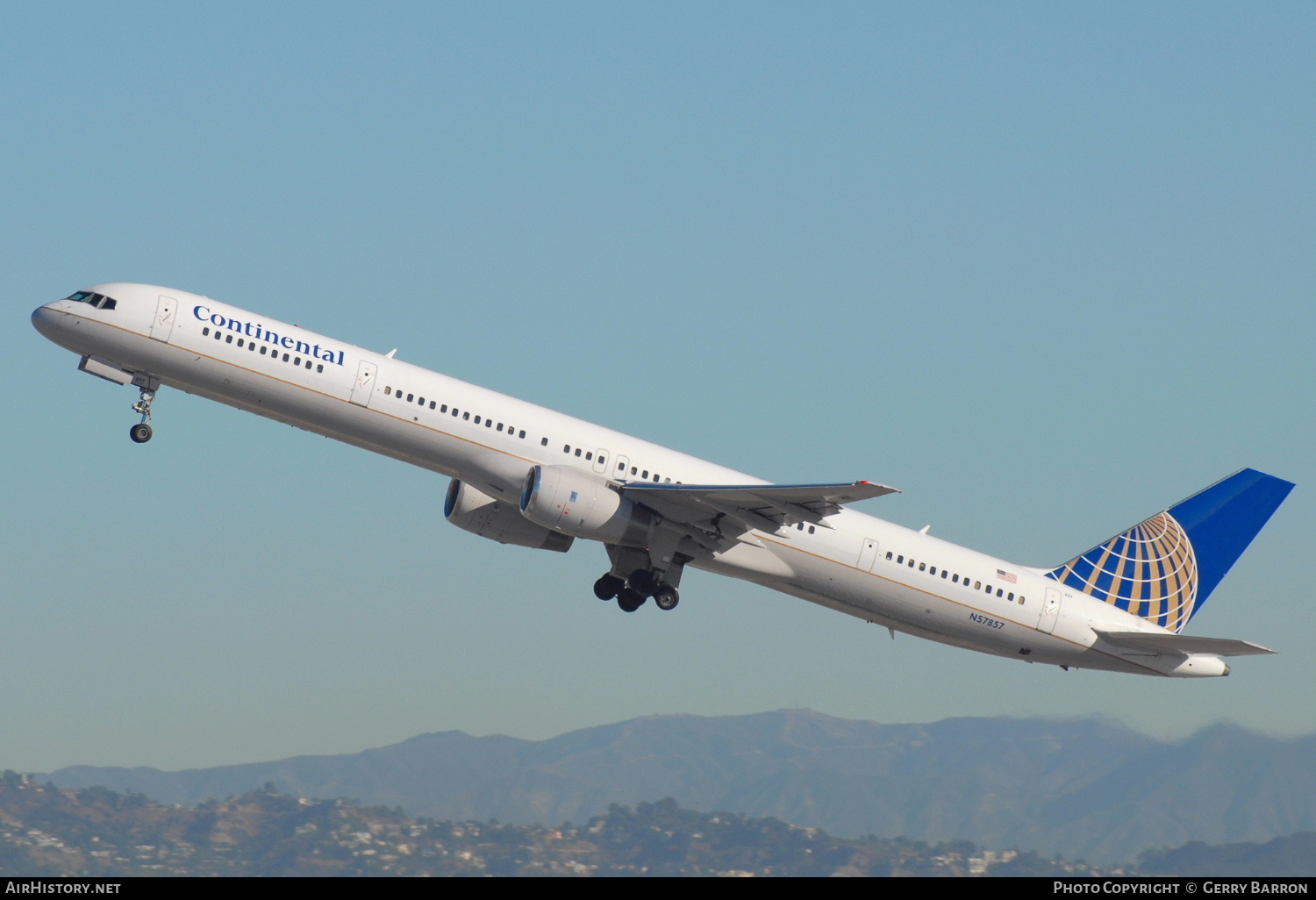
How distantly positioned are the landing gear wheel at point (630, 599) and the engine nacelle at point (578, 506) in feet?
8.87

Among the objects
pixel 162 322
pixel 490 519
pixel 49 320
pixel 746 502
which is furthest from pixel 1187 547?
pixel 49 320

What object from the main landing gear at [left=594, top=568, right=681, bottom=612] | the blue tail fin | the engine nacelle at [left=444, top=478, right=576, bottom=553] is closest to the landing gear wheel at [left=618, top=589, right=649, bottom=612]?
the main landing gear at [left=594, top=568, right=681, bottom=612]

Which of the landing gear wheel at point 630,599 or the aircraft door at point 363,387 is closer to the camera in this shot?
the aircraft door at point 363,387

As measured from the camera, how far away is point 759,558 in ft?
128

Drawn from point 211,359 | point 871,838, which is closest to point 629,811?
point 871,838

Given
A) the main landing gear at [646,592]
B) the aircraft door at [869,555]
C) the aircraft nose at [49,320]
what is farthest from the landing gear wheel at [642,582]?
the aircraft nose at [49,320]

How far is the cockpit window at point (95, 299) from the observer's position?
1414 inches

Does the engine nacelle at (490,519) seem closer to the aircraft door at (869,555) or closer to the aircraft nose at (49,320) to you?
the aircraft door at (869,555)

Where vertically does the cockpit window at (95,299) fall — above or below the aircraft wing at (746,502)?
above

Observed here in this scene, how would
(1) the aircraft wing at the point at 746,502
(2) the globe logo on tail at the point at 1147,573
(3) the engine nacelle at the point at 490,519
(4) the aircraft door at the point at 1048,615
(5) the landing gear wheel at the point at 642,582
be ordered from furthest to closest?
1. (2) the globe logo on tail at the point at 1147,573
2. (3) the engine nacelle at the point at 490,519
3. (4) the aircraft door at the point at 1048,615
4. (5) the landing gear wheel at the point at 642,582
5. (1) the aircraft wing at the point at 746,502

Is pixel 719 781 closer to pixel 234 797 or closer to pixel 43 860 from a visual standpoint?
pixel 234 797

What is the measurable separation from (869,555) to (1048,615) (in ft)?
21.1

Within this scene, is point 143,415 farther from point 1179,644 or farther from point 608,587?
point 1179,644
